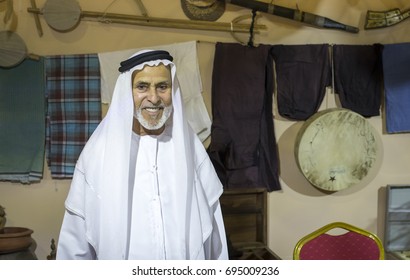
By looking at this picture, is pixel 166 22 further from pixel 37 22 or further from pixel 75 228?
pixel 75 228

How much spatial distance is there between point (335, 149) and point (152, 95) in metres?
0.75

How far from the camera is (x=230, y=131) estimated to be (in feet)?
5.20

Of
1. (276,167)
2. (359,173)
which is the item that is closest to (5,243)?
(276,167)

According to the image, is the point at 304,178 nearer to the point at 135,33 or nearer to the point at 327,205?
the point at 327,205

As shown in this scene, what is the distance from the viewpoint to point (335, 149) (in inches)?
62.6

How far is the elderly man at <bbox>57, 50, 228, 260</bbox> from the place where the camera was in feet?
4.14

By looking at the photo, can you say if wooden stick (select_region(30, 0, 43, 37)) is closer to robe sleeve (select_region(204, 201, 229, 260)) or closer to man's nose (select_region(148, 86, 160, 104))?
man's nose (select_region(148, 86, 160, 104))

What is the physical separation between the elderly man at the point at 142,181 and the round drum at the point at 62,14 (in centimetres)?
36

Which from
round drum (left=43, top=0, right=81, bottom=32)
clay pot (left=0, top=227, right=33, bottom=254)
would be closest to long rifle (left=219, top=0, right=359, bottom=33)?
round drum (left=43, top=0, right=81, bottom=32)

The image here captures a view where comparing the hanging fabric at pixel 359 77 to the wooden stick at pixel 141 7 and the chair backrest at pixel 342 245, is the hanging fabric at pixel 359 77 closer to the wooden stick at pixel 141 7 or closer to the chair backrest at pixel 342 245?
the chair backrest at pixel 342 245

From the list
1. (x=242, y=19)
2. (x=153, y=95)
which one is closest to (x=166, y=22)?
(x=242, y=19)

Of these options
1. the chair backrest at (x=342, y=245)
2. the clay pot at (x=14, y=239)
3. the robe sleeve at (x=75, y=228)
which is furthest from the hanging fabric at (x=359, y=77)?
the clay pot at (x=14, y=239)

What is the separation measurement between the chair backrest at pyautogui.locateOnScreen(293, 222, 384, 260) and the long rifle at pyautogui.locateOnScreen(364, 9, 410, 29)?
2.51 ft
